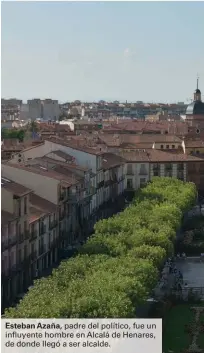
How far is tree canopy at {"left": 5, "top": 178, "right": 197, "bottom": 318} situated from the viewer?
9.93 meters

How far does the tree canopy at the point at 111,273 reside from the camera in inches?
391

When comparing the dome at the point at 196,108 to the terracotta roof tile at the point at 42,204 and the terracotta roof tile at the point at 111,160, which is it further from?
the terracotta roof tile at the point at 42,204

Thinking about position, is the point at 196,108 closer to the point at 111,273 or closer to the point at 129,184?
the point at 129,184

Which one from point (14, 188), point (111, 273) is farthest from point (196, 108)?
point (111, 273)

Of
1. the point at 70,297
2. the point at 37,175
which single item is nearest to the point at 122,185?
the point at 37,175

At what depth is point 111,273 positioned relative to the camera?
12.2 m

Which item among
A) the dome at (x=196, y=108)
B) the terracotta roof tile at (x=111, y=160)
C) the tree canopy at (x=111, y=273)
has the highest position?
the dome at (x=196, y=108)

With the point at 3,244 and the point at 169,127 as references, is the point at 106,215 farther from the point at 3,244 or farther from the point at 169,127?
the point at 169,127

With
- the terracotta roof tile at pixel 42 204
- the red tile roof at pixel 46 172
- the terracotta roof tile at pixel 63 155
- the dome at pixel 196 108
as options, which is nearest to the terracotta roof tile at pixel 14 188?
the terracotta roof tile at pixel 42 204
